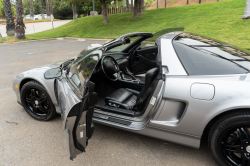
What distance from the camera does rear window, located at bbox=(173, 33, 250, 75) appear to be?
1.97m

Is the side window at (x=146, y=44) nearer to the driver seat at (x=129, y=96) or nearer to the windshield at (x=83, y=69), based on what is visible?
the driver seat at (x=129, y=96)

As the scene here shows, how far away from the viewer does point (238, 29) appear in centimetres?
960

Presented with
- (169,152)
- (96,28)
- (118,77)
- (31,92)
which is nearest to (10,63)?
(31,92)

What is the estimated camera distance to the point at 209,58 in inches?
83.3

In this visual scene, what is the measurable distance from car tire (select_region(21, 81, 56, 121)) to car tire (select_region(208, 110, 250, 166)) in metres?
2.29

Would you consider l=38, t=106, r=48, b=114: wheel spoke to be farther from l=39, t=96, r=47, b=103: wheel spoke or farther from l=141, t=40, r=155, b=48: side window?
l=141, t=40, r=155, b=48: side window

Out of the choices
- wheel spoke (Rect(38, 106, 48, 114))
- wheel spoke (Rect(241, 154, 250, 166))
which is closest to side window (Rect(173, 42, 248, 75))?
wheel spoke (Rect(241, 154, 250, 166))

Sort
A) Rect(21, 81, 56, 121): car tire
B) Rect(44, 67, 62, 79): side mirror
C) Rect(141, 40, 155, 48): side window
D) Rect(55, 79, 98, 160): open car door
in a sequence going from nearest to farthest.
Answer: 1. Rect(55, 79, 98, 160): open car door
2. Rect(44, 67, 62, 79): side mirror
3. Rect(21, 81, 56, 121): car tire
4. Rect(141, 40, 155, 48): side window

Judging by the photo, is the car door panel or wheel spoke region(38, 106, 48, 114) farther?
the car door panel

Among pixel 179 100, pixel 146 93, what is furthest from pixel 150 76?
pixel 179 100

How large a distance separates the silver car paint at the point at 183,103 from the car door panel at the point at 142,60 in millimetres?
1561

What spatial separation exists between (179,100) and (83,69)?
1203mm

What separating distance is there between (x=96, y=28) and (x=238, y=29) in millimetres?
10539

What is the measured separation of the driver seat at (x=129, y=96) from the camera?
2.31 m
